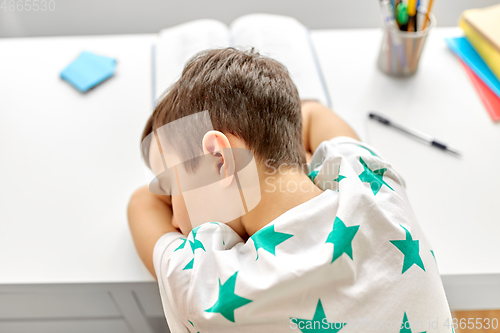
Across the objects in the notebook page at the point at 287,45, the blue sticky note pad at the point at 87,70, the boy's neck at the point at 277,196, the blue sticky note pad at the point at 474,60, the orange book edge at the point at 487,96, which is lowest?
the orange book edge at the point at 487,96

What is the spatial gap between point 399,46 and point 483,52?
0.68 ft

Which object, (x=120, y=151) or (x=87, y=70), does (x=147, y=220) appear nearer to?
(x=120, y=151)

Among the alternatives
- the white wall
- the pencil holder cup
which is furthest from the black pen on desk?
Result: the white wall

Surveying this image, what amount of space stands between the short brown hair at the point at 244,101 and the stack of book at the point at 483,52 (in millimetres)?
483

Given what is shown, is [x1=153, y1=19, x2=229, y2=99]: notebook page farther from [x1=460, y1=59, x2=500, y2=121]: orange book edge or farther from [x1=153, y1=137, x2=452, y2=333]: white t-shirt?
[x1=460, y1=59, x2=500, y2=121]: orange book edge

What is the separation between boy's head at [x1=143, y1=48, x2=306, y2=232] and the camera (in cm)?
49

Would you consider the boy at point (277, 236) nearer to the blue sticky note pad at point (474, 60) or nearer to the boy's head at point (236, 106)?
the boy's head at point (236, 106)

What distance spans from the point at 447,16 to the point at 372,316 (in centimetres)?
127

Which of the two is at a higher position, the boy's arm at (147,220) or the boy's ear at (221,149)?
the boy's ear at (221,149)

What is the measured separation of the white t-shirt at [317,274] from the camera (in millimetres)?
450

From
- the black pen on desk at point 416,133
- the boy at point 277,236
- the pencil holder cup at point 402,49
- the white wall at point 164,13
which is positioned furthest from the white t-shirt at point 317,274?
the white wall at point 164,13

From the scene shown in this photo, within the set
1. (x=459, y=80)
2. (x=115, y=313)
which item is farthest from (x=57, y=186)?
(x=459, y=80)

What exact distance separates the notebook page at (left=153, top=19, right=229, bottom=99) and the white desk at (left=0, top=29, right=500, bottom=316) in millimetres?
42

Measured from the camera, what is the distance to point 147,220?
23.5 inches
